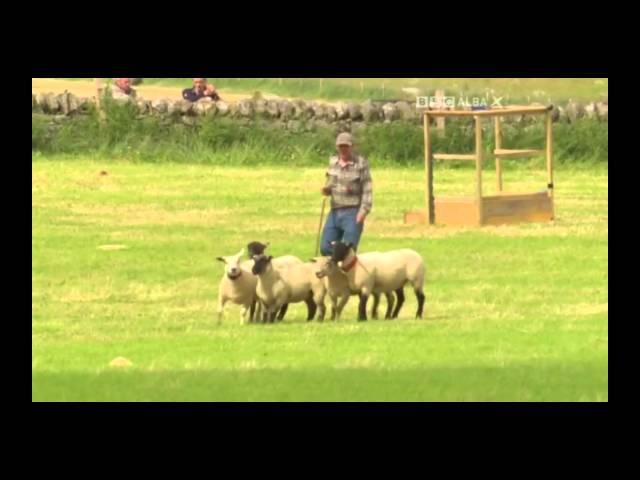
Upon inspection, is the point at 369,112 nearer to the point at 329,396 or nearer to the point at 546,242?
the point at 546,242

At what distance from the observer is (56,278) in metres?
27.3

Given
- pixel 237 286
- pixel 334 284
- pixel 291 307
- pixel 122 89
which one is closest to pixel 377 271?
pixel 334 284

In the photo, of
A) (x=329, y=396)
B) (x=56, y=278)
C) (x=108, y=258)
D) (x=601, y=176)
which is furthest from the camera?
(x=601, y=176)

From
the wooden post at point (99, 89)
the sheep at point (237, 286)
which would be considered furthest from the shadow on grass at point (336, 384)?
the wooden post at point (99, 89)

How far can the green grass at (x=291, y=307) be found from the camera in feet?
58.3

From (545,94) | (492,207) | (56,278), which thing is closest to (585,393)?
(56,278)

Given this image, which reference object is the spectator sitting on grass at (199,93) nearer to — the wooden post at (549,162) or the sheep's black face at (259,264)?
the wooden post at (549,162)

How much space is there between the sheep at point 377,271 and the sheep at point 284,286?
41 centimetres

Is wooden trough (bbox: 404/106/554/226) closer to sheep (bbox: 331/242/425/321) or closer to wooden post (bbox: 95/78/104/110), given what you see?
sheep (bbox: 331/242/425/321)

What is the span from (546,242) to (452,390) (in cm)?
1427

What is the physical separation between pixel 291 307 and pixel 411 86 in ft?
106

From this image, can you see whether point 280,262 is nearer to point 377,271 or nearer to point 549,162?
point 377,271

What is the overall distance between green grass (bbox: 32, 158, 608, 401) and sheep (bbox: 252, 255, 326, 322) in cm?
31

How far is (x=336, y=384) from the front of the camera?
17.6m
